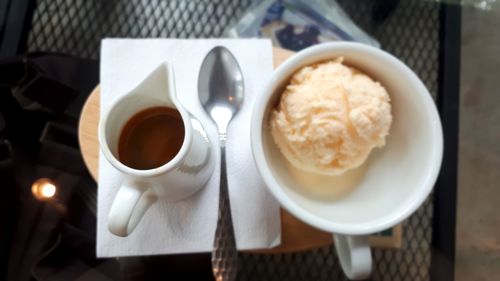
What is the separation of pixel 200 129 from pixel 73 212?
1.11ft

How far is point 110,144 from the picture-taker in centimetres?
44

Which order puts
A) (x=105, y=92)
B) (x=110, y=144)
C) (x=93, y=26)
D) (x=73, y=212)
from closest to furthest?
(x=110, y=144) < (x=105, y=92) < (x=73, y=212) < (x=93, y=26)

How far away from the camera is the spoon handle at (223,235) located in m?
0.52

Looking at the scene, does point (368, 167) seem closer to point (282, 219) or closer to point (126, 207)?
point (282, 219)

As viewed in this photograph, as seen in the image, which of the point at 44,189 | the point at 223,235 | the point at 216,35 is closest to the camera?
the point at 223,235

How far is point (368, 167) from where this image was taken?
1.71 ft

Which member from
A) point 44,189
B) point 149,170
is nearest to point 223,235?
point 149,170

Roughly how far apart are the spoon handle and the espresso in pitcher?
0.22 ft

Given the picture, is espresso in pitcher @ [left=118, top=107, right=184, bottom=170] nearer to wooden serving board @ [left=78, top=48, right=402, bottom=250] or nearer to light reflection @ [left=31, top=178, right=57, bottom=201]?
wooden serving board @ [left=78, top=48, right=402, bottom=250]

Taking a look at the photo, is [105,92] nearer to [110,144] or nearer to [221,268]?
[110,144]

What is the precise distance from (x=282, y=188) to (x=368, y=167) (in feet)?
0.42

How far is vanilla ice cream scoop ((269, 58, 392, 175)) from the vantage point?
46 cm

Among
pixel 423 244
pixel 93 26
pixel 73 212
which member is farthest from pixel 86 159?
pixel 423 244

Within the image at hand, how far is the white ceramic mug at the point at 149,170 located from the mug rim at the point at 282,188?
0.07 metres
